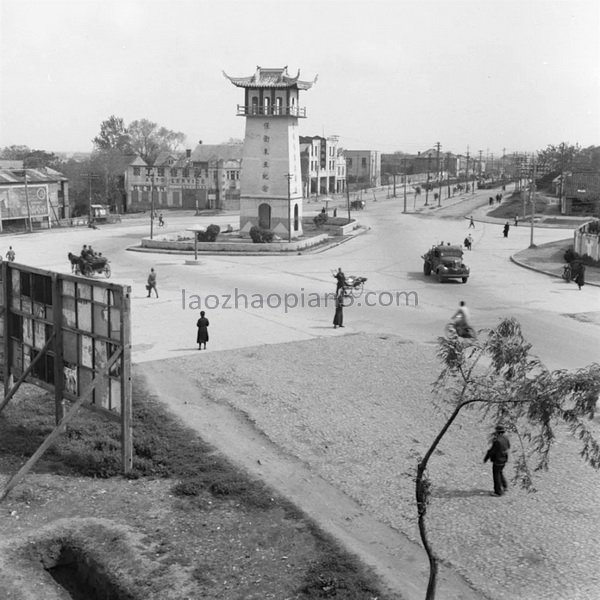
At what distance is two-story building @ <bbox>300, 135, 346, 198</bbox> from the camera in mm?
105875

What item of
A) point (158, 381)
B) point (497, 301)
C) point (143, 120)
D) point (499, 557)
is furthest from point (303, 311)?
point (143, 120)

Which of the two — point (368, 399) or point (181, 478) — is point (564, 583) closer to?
point (181, 478)

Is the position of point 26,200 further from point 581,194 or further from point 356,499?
point 356,499

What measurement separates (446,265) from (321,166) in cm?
8090

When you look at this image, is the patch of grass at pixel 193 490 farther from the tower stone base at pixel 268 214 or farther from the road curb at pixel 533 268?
the tower stone base at pixel 268 214

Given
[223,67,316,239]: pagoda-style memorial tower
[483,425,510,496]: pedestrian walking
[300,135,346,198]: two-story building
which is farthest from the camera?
[300,135,346,198]: two-story building

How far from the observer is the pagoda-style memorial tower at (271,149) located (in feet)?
159

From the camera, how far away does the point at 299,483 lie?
12523mm

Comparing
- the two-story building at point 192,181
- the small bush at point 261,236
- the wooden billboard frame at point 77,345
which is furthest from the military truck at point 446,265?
the two-story building at point 192,181

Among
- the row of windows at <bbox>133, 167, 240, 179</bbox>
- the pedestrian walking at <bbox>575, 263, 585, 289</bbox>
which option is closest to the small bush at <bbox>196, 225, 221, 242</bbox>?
the pedestrian walking at <bbox>575, 263, 585, 289</bbox>

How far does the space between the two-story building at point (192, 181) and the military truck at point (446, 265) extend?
5240cm

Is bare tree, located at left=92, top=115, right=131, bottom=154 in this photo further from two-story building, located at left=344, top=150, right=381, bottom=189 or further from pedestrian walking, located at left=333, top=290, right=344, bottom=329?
pedestrian walking, located at left=333, top=290, right=344, bottom=329

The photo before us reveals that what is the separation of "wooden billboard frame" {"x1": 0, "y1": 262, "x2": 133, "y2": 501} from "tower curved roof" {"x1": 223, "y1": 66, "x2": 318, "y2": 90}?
3479 cm

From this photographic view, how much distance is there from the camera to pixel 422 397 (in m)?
16.8
